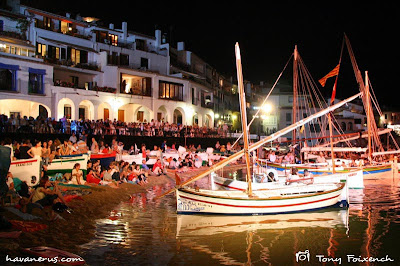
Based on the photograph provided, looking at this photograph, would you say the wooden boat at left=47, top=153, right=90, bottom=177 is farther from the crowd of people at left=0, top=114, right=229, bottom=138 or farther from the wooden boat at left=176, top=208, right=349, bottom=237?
the crowd of people at left=0, top=114, right=229, bottom=138

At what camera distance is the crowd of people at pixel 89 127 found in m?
27.3

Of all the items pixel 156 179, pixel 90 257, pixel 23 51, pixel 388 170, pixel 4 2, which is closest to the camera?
pixel 90 257

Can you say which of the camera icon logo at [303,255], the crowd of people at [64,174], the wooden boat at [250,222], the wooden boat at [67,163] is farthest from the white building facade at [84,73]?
the camera icon logo at [303,255]

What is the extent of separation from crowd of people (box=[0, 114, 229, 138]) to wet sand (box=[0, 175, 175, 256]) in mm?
11590

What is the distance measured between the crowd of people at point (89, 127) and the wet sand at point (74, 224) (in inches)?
456

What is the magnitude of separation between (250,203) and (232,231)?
90.2 inches

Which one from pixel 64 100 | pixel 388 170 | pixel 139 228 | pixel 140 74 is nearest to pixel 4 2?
pixel 64 100

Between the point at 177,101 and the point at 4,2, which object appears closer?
the point at 4,2

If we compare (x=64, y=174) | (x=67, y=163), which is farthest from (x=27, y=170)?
(x=67, y=163)

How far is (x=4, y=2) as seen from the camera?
40.1 m

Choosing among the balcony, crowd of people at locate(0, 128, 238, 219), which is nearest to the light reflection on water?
crowd of people at locate(0, 128, 238, 219)

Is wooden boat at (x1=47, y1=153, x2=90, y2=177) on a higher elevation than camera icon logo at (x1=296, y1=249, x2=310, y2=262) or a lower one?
higher

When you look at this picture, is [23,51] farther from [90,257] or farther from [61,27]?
[90,257]

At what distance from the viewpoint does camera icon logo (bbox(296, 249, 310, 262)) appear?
11158 millimetres
